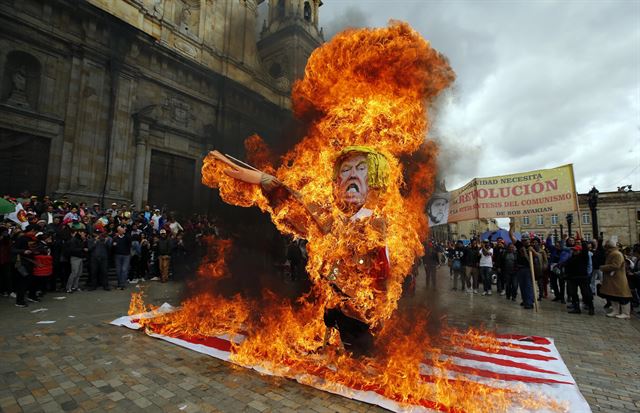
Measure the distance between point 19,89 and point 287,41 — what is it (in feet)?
69.2

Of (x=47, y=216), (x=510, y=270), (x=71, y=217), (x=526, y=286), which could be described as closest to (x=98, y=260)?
(x=71, y=217)

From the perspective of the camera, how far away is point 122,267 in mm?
10680

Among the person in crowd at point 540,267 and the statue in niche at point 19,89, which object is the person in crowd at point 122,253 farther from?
the person in crowd at point 540,267

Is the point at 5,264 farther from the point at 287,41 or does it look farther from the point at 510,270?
the point at 287,41

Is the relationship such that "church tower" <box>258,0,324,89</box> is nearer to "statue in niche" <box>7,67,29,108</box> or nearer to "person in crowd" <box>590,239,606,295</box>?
"statue in niche" <box>7,67,29,108</box>

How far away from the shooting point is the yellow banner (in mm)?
9961

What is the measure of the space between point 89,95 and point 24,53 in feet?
9.05

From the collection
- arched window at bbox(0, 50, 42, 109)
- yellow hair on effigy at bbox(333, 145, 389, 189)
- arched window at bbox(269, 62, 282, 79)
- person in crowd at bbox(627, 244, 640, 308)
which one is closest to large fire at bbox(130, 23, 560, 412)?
yellow hair on effigy at bbox(333, 145, 389, 189)

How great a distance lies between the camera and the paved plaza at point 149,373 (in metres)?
3.45

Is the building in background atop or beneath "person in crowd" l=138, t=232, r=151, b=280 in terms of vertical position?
atop

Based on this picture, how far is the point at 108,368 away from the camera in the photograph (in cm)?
423

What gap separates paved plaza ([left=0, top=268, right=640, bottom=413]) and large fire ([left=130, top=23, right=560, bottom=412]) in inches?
21.6

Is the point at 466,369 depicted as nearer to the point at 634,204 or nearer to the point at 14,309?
the point at 14,309

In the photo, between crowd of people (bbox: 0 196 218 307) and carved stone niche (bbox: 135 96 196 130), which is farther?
carved stone niche (bbox: 135 96 196 130)
